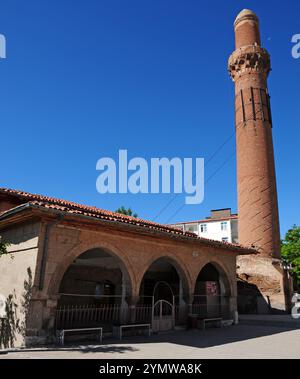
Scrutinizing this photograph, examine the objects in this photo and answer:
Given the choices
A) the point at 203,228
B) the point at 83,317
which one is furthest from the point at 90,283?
the point at 203,228

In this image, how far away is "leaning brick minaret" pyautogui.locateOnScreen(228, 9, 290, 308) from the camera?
70.3 feet

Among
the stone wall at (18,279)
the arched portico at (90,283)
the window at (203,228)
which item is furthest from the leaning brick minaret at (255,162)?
the window at (203,228)

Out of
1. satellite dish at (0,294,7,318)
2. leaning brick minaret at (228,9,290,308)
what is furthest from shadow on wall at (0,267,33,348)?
leaning brick minaret at (228,9,290,308)

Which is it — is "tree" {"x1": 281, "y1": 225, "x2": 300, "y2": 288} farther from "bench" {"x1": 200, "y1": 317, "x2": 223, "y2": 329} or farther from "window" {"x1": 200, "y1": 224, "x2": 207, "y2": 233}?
"bench" {"x1": 200, "y1": 317, "x2": 223, "y2": 329}

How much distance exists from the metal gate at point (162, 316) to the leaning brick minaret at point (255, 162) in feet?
37.2

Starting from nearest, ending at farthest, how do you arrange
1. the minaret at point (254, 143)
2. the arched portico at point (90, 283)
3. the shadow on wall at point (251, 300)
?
the arched portico at point (90, 283) < the shadow on wall at point (251, 300) < the minaret at point (254, 143)

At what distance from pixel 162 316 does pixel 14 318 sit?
474cm

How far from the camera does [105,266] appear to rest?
48.4ft

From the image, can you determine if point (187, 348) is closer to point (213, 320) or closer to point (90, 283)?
point (213, 320)

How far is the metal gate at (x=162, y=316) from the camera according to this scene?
10.8m

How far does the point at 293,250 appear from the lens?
1185 inches

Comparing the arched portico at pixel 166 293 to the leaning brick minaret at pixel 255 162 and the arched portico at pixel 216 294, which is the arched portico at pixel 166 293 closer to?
the arched portico at pixel 216 294
